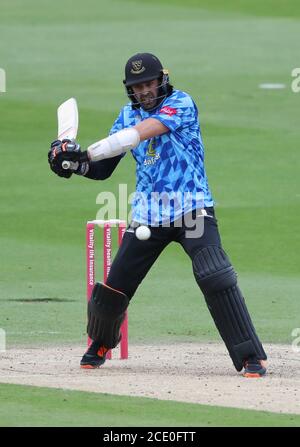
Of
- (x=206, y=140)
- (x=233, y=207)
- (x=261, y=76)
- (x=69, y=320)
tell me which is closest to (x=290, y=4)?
(x=261, y=76)

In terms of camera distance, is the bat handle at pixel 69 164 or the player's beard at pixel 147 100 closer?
the bat handle at pixel 69 164

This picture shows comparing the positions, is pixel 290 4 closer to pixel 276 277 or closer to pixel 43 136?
pixel 43 136

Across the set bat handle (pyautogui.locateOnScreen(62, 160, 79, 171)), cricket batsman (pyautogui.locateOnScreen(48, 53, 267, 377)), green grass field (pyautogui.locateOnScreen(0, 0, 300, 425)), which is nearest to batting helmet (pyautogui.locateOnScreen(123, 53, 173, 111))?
cricket batsman (pyautogui.locateOnScreen(48, 53, 267, 377))

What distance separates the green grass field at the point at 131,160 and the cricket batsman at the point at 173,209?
1.39 metres

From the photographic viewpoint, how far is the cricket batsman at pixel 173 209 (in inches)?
378

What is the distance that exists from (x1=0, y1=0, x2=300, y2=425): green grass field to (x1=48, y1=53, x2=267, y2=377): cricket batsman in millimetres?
1392

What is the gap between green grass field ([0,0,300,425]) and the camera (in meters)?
12.6

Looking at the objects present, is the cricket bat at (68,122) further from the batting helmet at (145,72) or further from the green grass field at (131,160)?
the green grass field at (131,160)

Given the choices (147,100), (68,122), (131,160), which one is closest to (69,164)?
Answer: (68,122)

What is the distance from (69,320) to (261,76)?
15528 millimetres

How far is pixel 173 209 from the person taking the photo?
9.72 meters

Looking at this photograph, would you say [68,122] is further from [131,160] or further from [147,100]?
[131,160]

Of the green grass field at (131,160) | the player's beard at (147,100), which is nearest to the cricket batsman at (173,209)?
the player's beard at (147,100)

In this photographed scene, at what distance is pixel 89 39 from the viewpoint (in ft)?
102
